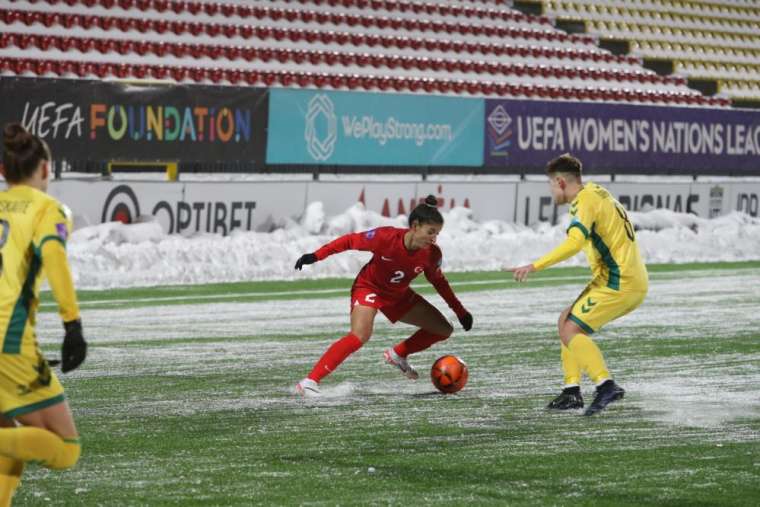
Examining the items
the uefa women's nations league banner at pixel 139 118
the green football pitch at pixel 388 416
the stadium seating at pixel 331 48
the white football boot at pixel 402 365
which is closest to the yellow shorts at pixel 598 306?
the green football pitch at pixel 388 416

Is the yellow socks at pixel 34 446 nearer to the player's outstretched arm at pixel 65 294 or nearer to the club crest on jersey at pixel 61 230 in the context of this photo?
the player's outstretched arm at pixel 65 294

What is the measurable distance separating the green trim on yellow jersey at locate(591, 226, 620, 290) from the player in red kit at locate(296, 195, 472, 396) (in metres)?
1.19

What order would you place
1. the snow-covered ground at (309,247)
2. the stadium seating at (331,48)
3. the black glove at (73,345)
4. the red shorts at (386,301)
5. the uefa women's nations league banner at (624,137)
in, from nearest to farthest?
the black glove at (73,345)
the red shorts at (386,301)
the snow-covered ground at (309,247)
the stadium seating at (331,48)
the uefa women's nations league banner at (624,137)

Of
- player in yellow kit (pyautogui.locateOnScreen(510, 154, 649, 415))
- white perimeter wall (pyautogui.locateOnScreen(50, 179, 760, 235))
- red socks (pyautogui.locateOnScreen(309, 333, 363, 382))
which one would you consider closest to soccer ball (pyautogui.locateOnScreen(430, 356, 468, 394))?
red socks (pyautogui.locateOnScreen(309, 333, 363, 382))

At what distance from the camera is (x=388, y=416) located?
10062 millimetres

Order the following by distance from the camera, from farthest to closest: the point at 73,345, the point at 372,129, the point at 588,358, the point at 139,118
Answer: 1. the point at 372,129
2. the point at 139,118
3. the point at 588,358
4. the point at 73,345

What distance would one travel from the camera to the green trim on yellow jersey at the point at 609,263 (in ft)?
33.8

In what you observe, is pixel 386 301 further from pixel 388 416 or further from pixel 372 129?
pixel 372 129

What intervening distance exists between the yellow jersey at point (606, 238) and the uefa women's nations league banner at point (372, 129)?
14134mm

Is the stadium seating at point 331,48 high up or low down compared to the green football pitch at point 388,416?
up

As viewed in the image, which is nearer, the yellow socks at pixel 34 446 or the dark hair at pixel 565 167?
the yellow socks at pixel 34 446

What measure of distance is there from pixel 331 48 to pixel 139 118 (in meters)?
6.99

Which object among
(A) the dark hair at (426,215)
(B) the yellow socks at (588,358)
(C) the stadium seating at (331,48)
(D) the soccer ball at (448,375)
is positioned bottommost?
(D) the soccer ball at (448,375)

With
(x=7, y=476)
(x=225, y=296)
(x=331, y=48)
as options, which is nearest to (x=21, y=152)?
(x=7, y=476)
